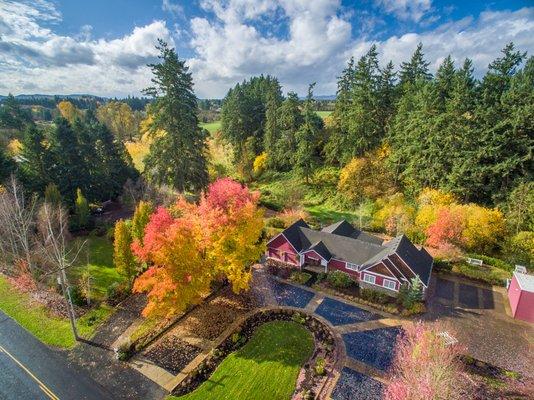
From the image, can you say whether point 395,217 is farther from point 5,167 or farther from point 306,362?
point 5,167

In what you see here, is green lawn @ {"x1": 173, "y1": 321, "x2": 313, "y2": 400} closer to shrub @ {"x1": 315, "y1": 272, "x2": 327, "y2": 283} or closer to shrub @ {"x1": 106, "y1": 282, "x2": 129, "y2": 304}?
shrub @ {"x1": 315, "y1": 272, "x2": 327, "y2": 283}

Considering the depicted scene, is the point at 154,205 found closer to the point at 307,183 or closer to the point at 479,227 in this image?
the point at 307,183

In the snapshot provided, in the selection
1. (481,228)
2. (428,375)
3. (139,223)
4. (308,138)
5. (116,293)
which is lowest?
(116,293)

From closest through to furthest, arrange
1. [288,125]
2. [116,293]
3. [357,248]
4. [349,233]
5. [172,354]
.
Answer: [172,354] → [116,293] → [357,248] → [349,233] → [288,125]

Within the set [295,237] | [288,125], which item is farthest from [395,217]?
[288,125]

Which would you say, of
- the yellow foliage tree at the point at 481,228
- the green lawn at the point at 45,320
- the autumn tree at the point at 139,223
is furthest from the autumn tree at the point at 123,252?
the yellow foliage tree at the point at 481,228

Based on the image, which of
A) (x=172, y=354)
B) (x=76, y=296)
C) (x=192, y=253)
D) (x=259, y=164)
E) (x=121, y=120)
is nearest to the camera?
(x=172, y=354)
